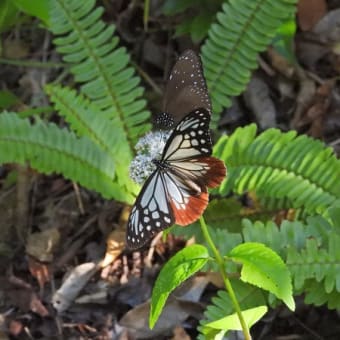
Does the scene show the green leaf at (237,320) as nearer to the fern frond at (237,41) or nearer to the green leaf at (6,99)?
the fern frond at (237,41)

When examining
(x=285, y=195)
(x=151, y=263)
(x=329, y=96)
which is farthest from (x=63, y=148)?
(x=329, y=96)

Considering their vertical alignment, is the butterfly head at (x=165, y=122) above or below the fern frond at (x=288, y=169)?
above

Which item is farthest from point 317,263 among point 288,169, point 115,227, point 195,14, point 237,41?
point 195,14

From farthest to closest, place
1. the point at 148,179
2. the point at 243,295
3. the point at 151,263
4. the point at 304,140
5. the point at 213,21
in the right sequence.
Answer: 1. the point at 213,21
2. the point at 151,263
3. the point at 304,140
4. the point at 243,295
5. the point at 148,179

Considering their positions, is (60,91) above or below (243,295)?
above

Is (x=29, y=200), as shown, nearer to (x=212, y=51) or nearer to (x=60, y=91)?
(x=60, y=91)

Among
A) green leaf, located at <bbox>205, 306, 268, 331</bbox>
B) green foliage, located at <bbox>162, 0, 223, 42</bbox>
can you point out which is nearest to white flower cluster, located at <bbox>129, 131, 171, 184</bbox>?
green leaf, located at <bbox>205, 306, 268, 331</bbox>

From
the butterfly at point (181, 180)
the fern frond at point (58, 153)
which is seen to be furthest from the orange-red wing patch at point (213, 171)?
the fern frond at point (58, 153)
